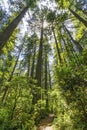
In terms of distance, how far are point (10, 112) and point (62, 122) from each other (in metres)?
2.45

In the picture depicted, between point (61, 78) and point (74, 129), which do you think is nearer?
point (74, 129)

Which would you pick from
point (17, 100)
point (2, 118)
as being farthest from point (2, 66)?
point (2, 118)

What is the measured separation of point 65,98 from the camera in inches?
312

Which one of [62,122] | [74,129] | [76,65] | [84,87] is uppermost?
[76,65]

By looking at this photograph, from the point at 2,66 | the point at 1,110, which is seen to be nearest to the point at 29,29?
the point at 2,66

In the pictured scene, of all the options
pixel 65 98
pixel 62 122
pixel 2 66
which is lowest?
pixel 2 66

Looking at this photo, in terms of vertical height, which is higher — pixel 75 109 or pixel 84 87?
pixel 84 87

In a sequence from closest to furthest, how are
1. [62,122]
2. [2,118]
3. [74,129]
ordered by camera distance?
[2,118], [74,129], [62,122]

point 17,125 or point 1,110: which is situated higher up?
point 1,110

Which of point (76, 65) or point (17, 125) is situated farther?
point (76, 65)

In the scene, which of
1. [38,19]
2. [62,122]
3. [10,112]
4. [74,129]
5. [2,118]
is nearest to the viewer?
[2,118]

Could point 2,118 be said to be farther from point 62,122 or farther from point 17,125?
point 62,122

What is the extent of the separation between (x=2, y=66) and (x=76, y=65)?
13.7 m

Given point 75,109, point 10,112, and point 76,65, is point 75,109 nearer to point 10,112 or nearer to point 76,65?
point 76,65
